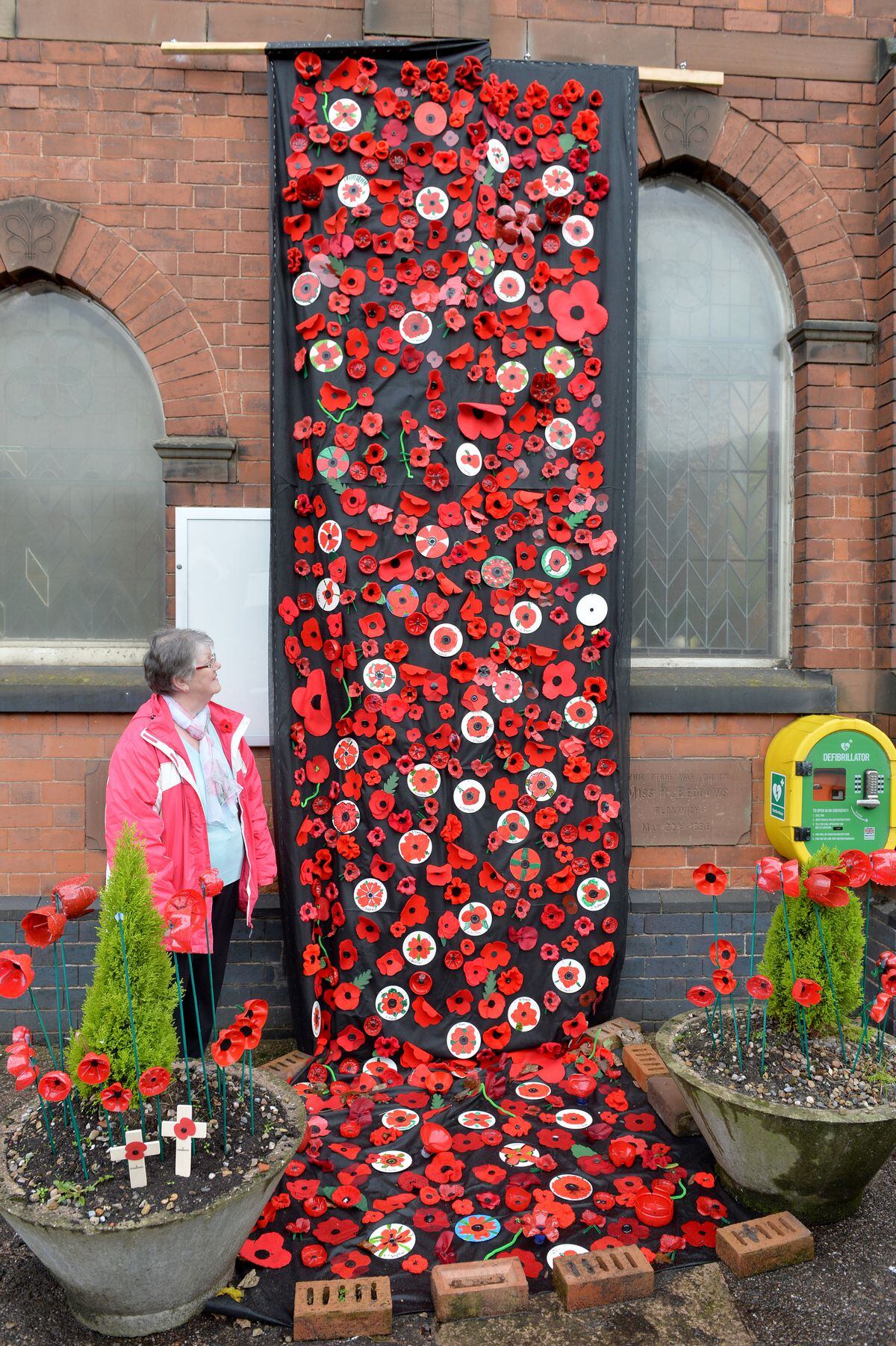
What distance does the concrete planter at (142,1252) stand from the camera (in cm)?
218

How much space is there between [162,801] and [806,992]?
222 centimetres

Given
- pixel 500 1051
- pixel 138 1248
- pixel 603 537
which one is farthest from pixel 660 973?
pixel 138 1248

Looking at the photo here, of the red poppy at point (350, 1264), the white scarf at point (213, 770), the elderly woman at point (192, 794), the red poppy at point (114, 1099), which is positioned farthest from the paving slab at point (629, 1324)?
the white scarf at point (213, 770)

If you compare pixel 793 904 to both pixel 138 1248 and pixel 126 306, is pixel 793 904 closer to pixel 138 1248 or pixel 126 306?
pixel 138 1248

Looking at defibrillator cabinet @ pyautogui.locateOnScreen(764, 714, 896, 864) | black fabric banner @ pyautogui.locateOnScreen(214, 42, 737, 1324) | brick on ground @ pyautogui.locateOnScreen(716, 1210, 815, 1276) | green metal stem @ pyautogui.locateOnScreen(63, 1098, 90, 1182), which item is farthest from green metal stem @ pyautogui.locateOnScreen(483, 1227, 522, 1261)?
defibrillator cabinet @ pyautogui.locateOnScreen(764, 714, 896, 864)

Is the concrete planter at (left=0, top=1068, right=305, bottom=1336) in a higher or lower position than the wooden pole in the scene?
lower

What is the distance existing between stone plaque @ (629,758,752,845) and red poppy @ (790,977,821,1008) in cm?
159

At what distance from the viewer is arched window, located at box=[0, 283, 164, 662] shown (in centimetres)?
431

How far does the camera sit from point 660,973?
14.1 feet

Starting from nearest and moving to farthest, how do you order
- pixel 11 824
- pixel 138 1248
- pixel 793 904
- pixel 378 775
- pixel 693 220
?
pixel 138 1248 → pixel 793 904 → pixel 378 775 → pixel 11 824 → pixel 693 220

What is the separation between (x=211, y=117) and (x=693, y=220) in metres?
2.39

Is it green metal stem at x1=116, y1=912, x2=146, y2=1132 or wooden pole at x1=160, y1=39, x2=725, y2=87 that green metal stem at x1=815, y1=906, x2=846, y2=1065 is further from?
wooden pole at x1=160, y1=39, x2=725, y2=87

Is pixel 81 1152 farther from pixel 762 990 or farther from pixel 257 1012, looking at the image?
pixel 762 990

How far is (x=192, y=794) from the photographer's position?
318 centimetres
